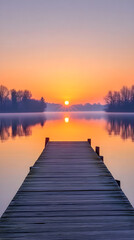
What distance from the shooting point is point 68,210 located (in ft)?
15.9

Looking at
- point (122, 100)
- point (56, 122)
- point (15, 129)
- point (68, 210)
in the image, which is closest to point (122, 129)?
point (15, 129)

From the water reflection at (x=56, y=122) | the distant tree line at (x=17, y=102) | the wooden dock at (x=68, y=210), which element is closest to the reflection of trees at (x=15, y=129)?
the water reflection at (x=56, y=122)

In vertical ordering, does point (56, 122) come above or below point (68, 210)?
below

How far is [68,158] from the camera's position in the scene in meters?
10.5

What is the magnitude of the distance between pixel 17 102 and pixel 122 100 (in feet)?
230

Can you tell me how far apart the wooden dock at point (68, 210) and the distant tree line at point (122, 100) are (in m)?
128

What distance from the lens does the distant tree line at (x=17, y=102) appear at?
127106 millimetres

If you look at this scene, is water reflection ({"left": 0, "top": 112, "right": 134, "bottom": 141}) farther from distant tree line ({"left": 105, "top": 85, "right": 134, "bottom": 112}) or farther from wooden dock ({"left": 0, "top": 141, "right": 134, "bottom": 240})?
distant tree line ({"left": 105, "top": 85, "right": 134, "bottom": 112})

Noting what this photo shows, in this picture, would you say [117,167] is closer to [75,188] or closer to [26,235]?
[75,188]

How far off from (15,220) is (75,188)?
2346mm

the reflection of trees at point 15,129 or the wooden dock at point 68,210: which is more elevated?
the wooden dock at point 68,210

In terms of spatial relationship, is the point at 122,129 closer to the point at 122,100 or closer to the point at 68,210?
the point at 68,210

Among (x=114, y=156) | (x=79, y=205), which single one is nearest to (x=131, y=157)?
(x=114, y=156)

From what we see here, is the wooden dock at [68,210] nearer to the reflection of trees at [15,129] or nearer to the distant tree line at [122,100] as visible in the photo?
the reflection of trees at [15,129]
